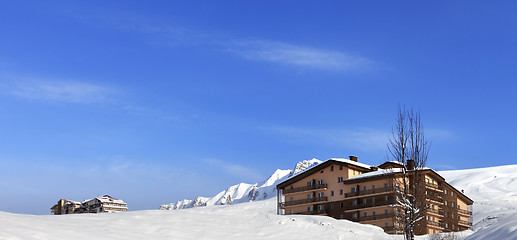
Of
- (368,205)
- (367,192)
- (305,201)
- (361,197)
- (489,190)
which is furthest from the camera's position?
(489,190)

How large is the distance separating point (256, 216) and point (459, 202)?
6309 cm

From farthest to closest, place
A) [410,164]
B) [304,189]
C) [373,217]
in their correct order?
[304,189] → [373,217] → [410,164]

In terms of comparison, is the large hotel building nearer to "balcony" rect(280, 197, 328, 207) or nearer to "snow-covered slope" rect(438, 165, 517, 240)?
"balcony" rect(280, 197, 328, 207)

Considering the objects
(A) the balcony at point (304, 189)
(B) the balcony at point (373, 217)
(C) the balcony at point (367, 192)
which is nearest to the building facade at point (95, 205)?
(A) the balcony at point (304, 189)

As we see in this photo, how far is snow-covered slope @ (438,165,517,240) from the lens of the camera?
9888cm

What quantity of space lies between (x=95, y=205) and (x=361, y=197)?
95149 millimetres

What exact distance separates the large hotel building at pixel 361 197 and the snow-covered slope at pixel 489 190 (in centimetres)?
534

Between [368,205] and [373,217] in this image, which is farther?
[368,205]

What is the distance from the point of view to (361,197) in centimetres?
8088

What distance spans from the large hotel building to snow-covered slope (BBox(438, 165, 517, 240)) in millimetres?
5340

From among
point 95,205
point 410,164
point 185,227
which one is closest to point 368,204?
point 410,164

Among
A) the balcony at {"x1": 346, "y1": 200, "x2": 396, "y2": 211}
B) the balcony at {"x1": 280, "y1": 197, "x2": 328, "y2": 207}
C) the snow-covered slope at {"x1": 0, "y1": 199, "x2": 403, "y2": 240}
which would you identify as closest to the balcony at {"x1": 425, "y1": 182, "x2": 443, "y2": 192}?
the balcony at {"x1": 346, "y1": 200, "x2": 396, "y2": 211}

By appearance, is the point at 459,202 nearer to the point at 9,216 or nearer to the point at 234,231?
the point at 234,231

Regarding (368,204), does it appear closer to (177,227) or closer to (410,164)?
(410,164)
